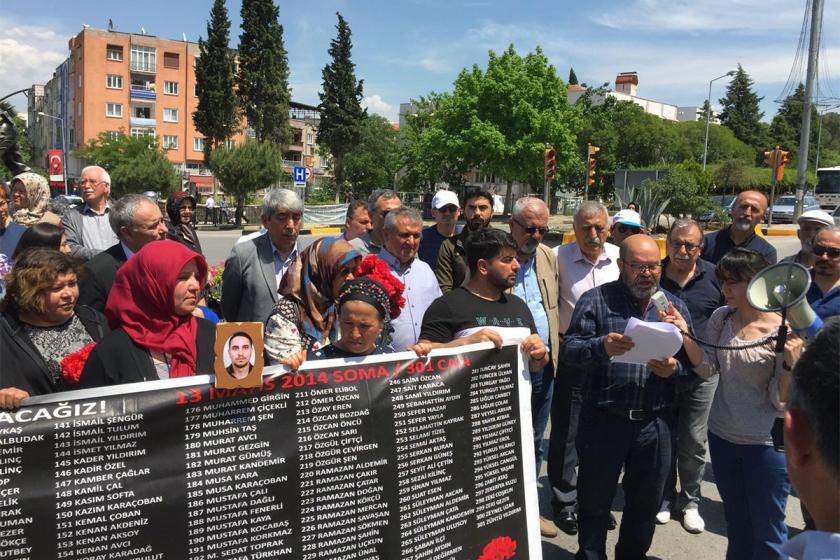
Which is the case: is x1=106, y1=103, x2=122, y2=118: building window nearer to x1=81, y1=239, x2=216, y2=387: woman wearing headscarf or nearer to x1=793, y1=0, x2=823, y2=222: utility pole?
x1=793, y1=0, x2=823, y2=222: utility pole

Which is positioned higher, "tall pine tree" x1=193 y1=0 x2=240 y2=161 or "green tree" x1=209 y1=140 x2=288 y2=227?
"tall pine tree" x1=193 y1=0 x2=240 y2=161

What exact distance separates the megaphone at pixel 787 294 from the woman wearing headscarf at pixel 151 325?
2400 millimetres

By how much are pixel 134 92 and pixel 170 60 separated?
17.3 ft

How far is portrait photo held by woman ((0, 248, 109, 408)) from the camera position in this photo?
8.79 feet

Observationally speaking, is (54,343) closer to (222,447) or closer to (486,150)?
(222,447)

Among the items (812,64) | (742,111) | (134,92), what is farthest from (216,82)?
(742,111)

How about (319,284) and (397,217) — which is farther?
(397,217)

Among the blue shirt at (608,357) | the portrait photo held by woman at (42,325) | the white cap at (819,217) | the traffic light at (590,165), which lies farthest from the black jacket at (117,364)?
the traffic light at (590,165)

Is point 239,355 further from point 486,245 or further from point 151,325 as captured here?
point 486,245

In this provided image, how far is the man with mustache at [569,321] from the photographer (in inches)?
171

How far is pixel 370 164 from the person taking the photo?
63.5 metres

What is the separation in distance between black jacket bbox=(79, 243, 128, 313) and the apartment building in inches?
2494

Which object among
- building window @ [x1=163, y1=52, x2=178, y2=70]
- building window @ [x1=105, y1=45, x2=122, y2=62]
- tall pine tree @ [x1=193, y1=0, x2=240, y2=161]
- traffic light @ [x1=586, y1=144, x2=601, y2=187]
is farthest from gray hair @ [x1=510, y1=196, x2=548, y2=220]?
building window @ [x1=105, y1=45, x2=122, y2=62]

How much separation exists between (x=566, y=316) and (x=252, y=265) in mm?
2273
